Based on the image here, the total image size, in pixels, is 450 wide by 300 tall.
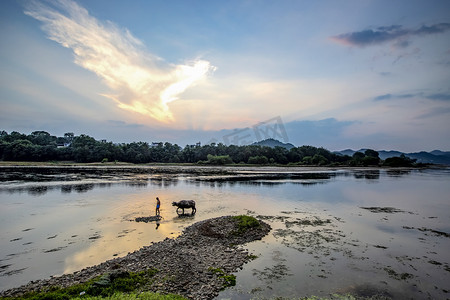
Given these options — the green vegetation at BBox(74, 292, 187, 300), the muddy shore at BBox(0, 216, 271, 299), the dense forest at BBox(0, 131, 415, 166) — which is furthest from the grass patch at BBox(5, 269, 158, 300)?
the dense forest at BBox(0, 131, 415, 166)

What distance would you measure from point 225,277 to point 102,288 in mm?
4607

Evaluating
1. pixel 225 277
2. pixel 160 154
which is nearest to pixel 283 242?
pixel 225 277

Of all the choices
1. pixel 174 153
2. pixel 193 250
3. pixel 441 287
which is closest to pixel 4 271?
pixel 193 250

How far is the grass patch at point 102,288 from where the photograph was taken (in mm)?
7676

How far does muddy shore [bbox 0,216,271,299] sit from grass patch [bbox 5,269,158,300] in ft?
0.85

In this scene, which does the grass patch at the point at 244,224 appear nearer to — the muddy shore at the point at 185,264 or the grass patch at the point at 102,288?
the muddy shore at the point at 185,264

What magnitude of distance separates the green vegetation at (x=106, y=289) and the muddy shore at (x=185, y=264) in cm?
28

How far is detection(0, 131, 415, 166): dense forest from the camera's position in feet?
364

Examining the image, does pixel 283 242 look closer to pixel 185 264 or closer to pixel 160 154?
pixel 185 264

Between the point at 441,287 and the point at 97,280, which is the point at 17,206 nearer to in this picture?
the point at 97,280

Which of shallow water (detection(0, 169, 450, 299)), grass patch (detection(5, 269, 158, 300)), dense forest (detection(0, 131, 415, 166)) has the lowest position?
shallow water (detection(0, 169, 450, 299))

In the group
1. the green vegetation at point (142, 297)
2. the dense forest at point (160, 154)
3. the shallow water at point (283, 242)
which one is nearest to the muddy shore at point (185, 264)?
the green vegetation at point (142, 297)

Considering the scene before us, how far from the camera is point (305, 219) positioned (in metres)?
20.6

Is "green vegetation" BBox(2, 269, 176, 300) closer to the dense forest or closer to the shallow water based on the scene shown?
the shallow water
